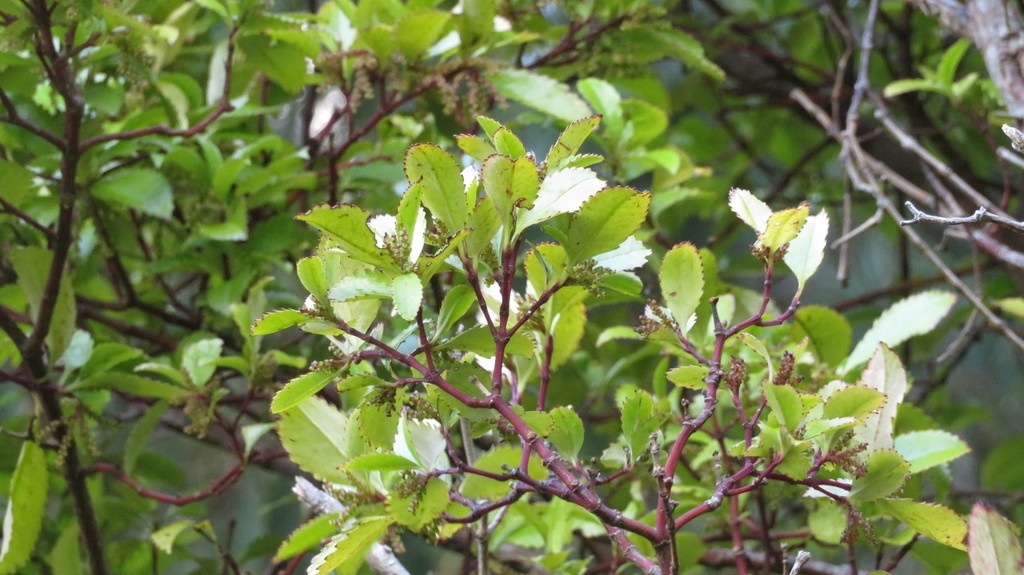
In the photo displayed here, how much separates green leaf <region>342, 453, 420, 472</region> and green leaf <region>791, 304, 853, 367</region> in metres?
0.44

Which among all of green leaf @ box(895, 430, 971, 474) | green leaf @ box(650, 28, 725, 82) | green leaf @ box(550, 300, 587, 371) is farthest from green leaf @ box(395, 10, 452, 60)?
green leaf @ box(895, 430, 971, 474)

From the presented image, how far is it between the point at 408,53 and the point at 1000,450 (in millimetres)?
1184

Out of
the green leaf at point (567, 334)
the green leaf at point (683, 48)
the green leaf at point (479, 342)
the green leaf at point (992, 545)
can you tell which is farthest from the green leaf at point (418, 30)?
the green leaf at point (992, 545)

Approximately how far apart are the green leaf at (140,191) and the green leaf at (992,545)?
0.85m

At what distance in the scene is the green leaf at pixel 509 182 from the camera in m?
0.53

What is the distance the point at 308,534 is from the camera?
74 centimetres

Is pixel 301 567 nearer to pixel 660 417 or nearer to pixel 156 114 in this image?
pixel 156 114

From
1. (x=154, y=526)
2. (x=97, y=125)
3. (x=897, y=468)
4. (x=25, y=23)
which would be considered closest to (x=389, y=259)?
(x=897, y=468)

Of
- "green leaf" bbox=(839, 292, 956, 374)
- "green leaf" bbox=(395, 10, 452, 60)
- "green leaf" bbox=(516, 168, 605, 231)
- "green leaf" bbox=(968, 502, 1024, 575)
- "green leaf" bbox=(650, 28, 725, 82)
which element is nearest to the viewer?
"green leaf" bbox=(968, 502, 1024, 575)

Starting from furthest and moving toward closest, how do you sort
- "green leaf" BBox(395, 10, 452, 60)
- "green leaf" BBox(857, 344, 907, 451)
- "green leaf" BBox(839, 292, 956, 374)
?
"green leaf" BBox(395, 10, 452, 60)
"green leaf" BBox(839, 292, 956, 374)
"green leaf" BBox(857, 344, 907, 451)

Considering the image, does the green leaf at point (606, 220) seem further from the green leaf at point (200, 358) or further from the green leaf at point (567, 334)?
the green leaf at point (200, 358)

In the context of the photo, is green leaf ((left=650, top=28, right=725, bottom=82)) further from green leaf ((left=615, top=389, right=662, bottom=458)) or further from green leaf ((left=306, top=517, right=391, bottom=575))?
green leaf ((left=306, top=517, right=391, bottom=575))

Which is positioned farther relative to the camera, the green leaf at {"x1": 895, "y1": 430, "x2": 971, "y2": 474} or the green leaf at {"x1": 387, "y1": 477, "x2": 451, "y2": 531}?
the green leaf at {"x1": 895, "y1": 430, "x2": 971, "y2": 474}

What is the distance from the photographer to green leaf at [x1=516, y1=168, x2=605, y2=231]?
548 millimetres
